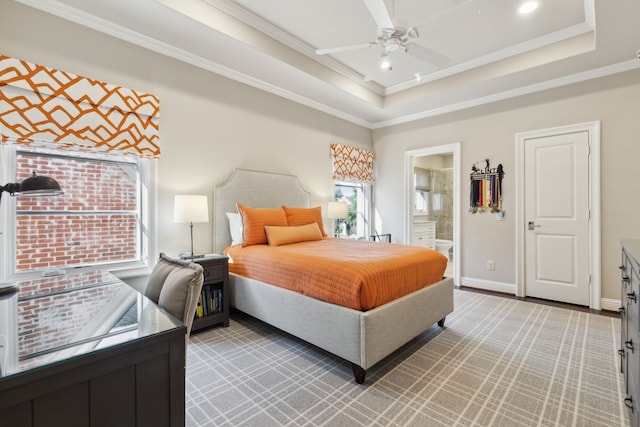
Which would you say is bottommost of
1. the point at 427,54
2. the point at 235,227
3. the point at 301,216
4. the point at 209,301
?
the point at 209,301

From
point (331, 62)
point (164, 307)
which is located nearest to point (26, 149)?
point (164, 307)

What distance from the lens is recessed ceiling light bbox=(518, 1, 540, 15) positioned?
259 cm

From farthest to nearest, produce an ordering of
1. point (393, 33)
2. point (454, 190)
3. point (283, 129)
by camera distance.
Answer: point (454, 190) → point (283, 129) → point (393, 33)

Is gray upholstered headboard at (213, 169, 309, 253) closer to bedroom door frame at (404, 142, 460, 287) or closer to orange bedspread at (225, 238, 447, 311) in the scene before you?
orange bedspread at (225, 238, 447, 311)

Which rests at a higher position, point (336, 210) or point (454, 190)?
point (454, 190)

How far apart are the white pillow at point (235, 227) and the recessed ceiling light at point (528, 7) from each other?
337cm

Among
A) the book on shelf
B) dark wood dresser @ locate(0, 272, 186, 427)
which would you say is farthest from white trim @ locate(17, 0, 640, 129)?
dark wood dresser @ locate(0, 272, 186, 427)

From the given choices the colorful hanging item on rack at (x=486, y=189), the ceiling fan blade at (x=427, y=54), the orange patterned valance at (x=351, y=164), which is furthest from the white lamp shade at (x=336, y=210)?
the ceiling fan blade at (x=427, y=54)

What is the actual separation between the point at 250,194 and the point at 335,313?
6.85 feet

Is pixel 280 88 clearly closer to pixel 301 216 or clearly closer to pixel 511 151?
pixel 301 216

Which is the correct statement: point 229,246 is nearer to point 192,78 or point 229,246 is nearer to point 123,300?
point 192,78

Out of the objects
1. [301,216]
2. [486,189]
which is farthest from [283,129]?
[486,189]

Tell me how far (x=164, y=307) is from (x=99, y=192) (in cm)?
215

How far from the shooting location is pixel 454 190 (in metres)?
4.48
